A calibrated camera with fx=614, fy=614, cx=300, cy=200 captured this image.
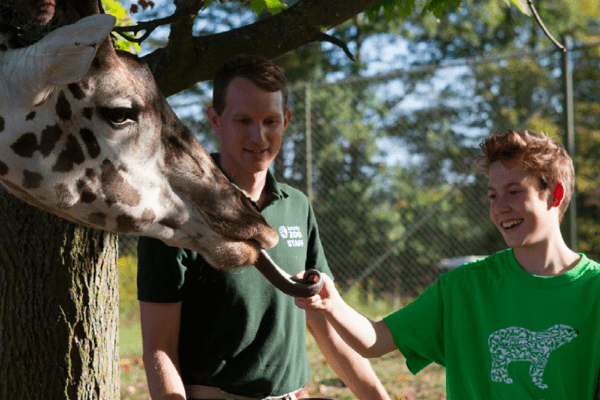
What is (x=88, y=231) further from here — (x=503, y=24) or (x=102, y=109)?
(x=503, y=24)

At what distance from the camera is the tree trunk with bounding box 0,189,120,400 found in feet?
8.15

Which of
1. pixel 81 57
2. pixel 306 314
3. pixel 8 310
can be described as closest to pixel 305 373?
pixel 306 314

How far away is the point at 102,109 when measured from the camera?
165 centimetres

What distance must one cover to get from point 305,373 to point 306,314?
0.91 feet

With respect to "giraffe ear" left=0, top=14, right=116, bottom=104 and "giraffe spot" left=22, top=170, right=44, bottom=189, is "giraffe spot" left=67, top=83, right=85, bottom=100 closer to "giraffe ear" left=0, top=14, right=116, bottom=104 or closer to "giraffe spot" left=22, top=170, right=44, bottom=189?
"giraffe ear" left=0, top=14, right=116, bottom=104

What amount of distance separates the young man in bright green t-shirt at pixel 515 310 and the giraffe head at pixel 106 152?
528 millimetres

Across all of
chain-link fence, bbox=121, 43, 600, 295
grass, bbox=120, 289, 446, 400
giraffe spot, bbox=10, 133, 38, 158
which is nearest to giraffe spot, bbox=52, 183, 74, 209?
giraffe spot, bbox=10, 133, 38, 158

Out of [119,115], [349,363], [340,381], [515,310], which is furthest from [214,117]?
[340,381]

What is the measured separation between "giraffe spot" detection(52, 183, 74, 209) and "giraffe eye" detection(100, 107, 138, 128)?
21 cm

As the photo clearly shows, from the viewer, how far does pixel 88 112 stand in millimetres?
1633

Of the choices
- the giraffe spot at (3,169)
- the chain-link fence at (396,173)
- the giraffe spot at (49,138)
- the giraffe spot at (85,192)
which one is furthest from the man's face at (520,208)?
the chain-link fence at (396,173)

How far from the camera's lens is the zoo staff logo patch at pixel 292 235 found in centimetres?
242

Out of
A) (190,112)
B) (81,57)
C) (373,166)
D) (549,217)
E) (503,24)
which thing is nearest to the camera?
(81,57)

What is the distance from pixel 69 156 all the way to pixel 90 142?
7cm
